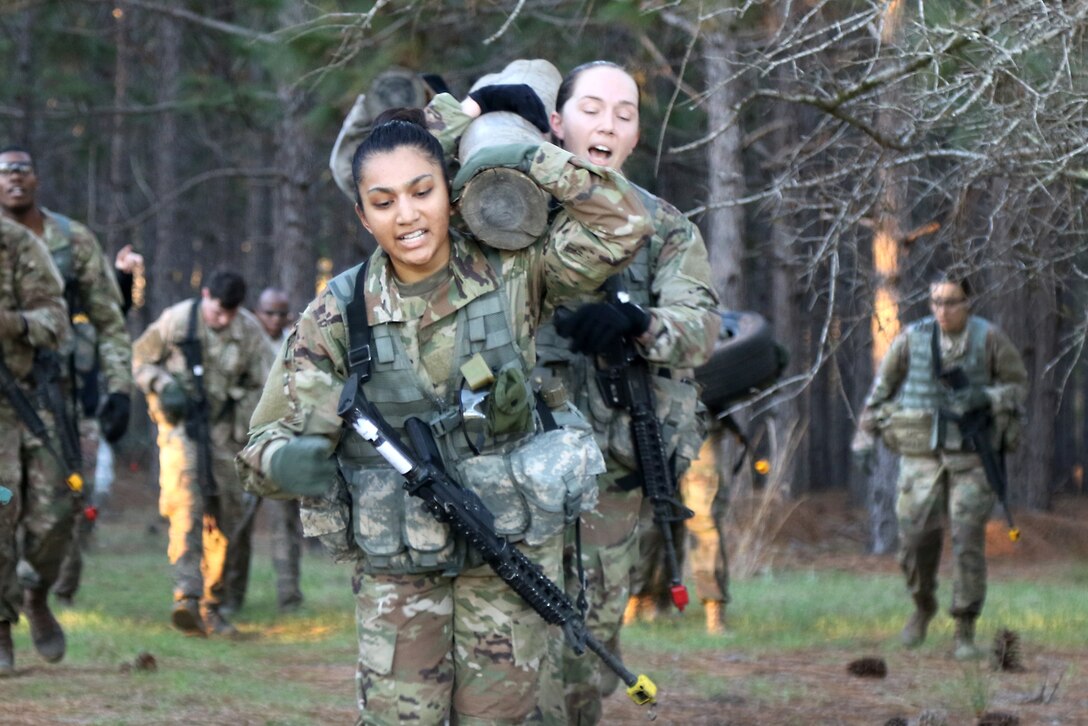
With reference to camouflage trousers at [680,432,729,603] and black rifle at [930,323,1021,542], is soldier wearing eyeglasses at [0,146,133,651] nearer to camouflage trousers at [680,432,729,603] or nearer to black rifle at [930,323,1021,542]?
camouflage trousers at [680,432,729,603]

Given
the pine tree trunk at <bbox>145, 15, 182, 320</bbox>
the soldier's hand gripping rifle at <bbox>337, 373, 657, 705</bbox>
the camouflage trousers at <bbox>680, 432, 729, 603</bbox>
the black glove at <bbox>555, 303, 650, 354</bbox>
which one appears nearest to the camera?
the soldier's hand gripping rifle at <bbox>337, 373, 657, 705</bbox>

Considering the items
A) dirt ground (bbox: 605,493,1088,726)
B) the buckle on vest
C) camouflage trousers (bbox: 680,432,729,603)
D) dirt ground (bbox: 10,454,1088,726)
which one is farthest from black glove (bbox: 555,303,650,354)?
camouflage trousers (bbox: 680,432,729,603)

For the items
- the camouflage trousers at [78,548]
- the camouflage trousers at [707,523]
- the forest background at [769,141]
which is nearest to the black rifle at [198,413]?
the camouflage trousers at [78,548]

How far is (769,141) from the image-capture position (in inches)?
810

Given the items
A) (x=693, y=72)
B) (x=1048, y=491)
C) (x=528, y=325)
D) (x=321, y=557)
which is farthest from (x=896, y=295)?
(x=1048, y=491)

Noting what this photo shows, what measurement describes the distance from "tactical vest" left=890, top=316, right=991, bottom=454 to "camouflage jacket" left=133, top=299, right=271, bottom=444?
4068 mm

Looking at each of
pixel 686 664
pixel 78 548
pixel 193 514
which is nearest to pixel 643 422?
pixel 686 664

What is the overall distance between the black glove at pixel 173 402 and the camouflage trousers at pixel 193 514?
0.36 feet

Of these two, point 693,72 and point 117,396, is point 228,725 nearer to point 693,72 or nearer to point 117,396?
point 117,396

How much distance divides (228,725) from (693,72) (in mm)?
11041

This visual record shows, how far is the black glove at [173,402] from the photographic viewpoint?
9.90m

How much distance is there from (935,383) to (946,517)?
787 mm

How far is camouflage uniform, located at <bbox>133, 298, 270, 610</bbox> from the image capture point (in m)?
9.93

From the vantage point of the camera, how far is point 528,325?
433cm
